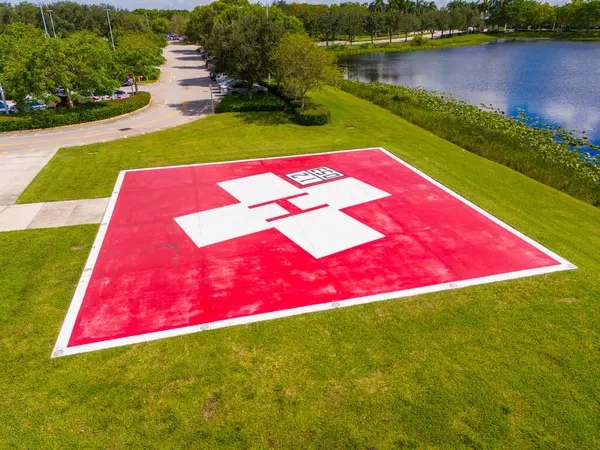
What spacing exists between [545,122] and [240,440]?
39.8 meters

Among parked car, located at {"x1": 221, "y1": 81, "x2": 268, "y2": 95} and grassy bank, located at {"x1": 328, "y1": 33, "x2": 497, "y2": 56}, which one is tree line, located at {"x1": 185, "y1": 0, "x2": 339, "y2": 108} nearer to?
parked car, located at {"x1": 221, "y1": 81, "x2": 268, "y2": 95}

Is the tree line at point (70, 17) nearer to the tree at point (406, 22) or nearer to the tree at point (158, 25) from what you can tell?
the tree at point (158, 25)

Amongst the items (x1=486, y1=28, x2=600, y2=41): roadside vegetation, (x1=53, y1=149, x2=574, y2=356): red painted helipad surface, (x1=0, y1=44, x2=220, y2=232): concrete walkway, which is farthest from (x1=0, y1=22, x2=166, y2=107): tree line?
(x1=486, y1=28, x2=600, y2=41): roadside vegetation

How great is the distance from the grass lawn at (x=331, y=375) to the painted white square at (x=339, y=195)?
7.65 metres

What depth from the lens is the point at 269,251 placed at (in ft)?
49.6

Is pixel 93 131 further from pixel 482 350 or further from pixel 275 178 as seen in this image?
pixel 482 350

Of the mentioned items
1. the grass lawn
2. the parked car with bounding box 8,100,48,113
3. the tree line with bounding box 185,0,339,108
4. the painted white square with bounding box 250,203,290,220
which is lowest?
the grass lawn

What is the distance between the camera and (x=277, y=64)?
35.6 meters

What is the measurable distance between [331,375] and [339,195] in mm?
11492

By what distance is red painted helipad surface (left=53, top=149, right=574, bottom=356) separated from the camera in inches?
478

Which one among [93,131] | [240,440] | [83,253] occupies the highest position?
[93,131]

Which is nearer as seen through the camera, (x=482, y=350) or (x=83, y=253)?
(x=482, y=350)

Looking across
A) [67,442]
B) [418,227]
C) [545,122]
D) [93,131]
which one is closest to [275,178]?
[418,227]

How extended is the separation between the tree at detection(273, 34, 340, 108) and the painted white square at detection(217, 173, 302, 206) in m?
15.3
